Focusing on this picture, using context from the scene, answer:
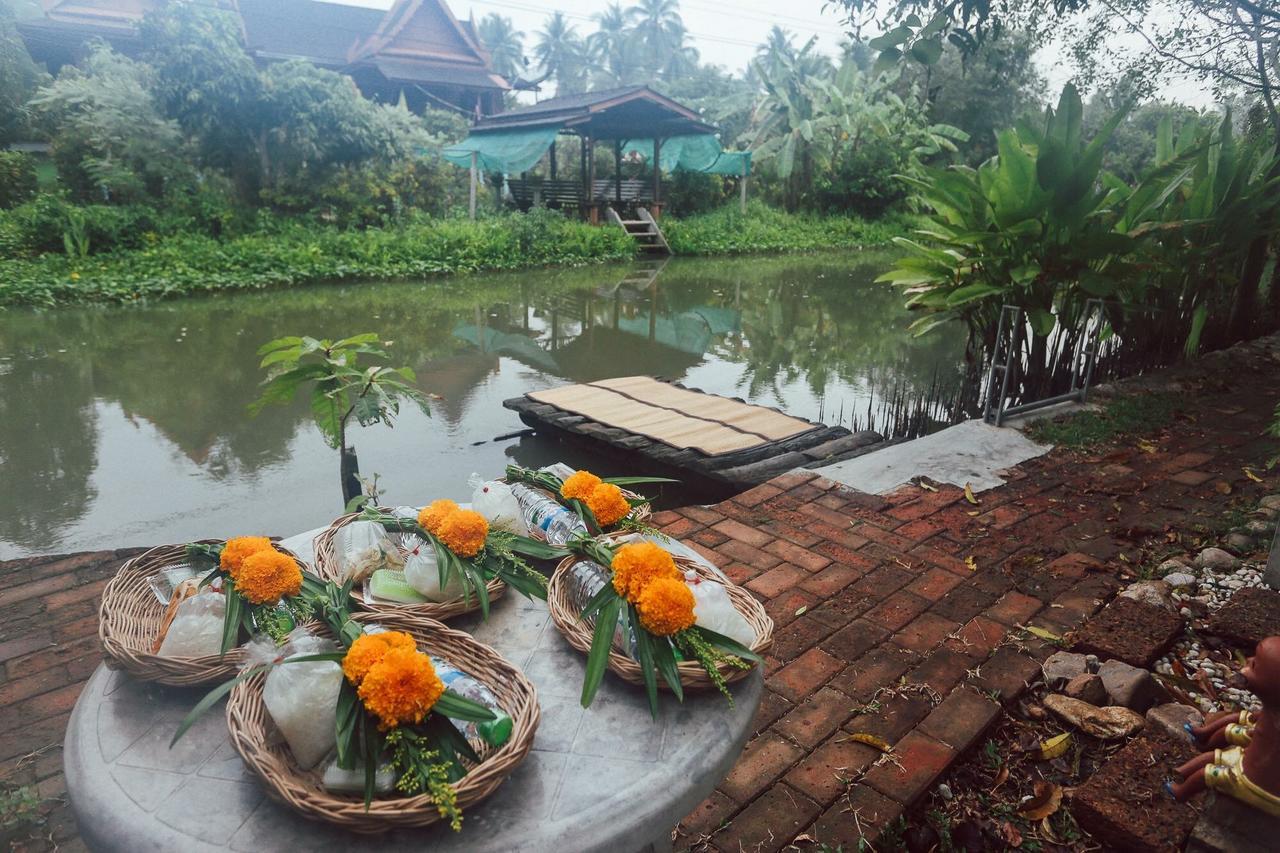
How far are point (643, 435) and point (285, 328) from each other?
18.8 ft

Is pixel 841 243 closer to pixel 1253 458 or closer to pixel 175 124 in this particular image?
pixel 175 124

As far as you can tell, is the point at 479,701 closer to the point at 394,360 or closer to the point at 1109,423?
the point at 1109,423

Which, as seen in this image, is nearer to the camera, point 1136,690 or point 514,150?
point 1136,690

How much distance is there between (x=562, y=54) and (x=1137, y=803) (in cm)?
5832

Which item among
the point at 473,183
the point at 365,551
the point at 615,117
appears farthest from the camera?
the point at 615,117

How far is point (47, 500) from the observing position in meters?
4.54

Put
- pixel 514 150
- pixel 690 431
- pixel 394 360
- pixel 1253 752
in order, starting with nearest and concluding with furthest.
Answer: pixel 1253 752 < pixel 690 431 < pixel 394 360 < pixel 514 150

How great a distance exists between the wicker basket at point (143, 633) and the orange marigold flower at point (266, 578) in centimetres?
10

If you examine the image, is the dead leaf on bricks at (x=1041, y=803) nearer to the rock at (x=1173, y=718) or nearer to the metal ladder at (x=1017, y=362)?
the rock at (x=1173, y=718)

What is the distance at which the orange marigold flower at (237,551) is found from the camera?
1513mm

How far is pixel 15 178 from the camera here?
12570 millimetres

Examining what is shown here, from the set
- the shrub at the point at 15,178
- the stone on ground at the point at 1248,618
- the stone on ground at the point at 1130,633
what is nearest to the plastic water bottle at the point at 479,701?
the stone on ground at the point at 1130,633

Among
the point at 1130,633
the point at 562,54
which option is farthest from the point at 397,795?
the point at 562,54

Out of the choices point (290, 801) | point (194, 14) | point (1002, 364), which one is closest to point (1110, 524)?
point (1002, 364)
